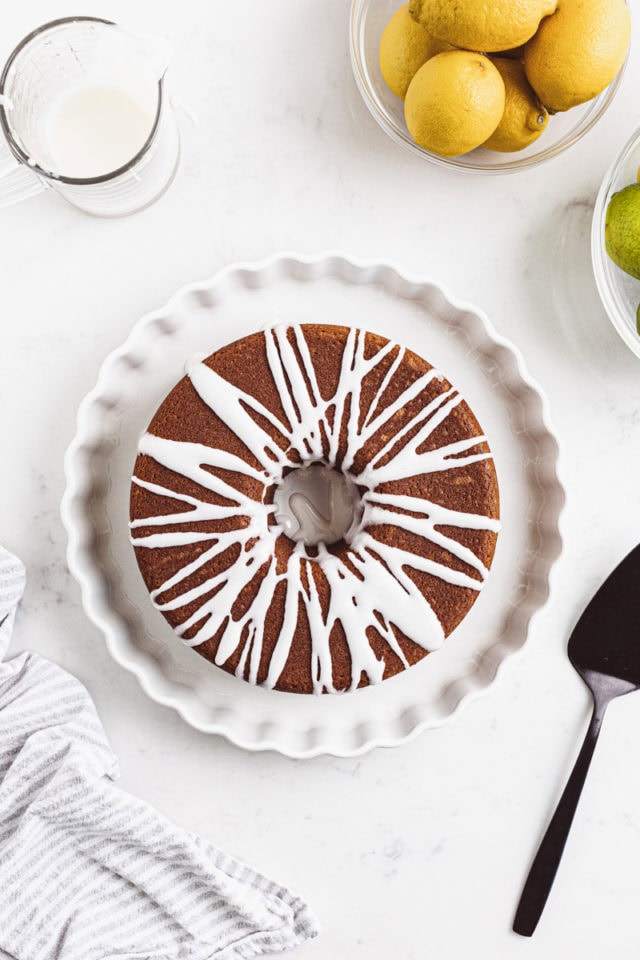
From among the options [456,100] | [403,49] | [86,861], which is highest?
[403,49]

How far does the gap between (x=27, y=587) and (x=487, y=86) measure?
3.35ft

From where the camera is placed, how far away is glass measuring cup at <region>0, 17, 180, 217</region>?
4.06 feet

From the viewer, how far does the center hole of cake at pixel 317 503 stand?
1330 mm

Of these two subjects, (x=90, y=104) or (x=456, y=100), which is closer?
(x=456, y=100)

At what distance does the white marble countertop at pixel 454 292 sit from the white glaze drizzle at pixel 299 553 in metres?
0.21

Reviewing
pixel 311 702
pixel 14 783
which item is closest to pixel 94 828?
pixel 14 783

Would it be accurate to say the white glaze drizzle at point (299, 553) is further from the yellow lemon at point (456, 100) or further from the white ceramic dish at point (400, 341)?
the yellow lemon at point (456, 100)

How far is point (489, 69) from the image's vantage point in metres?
1.13

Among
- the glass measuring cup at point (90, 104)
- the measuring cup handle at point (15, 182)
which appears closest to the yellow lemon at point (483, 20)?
the glass measuring cup at point (90, 104)

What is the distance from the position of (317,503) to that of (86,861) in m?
0.66

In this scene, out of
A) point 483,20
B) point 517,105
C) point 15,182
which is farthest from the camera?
point 15,182

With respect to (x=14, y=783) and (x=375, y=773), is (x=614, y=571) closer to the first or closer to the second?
(x=375, y=773)

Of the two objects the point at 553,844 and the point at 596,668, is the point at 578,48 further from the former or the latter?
the point at 553,844

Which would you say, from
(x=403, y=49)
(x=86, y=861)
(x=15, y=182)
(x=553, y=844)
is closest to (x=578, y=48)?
(x=403, y=49)
